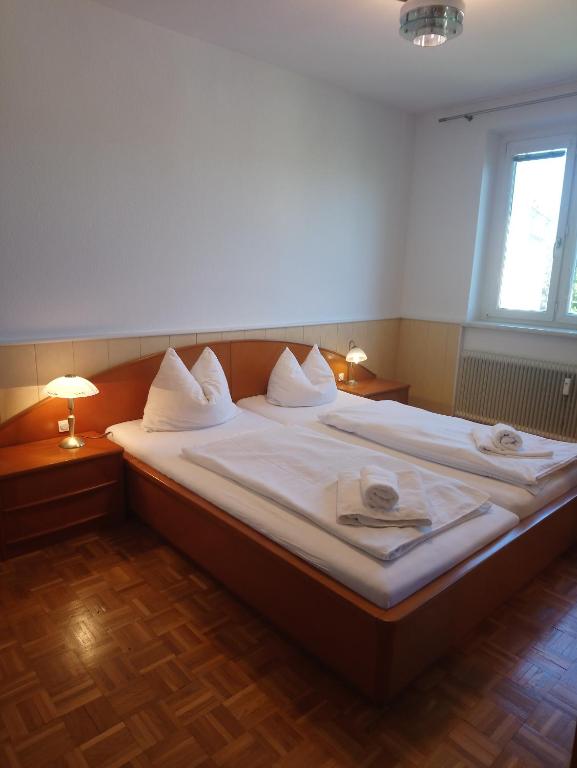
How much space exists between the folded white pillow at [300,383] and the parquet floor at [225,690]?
1562 mm

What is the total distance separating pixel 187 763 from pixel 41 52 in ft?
10.1

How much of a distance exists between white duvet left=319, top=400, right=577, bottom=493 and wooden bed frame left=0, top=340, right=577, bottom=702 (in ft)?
0.60

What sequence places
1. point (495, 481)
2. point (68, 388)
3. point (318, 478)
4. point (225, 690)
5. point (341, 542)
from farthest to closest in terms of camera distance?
point (68, 388)
point (495, 481)
point (318, 478)
point (341, 542)
point (225, 690)

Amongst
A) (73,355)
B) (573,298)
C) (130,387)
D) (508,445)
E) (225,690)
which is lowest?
(225,690)

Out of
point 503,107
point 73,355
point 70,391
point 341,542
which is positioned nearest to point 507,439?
point 341,542

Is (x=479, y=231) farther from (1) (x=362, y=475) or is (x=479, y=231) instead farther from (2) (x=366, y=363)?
(1) (x=362, y=475)

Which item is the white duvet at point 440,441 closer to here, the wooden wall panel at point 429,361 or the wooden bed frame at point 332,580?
the wooden bed frame at point 332,580

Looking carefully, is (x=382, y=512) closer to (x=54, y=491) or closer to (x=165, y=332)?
(x=54, y=491)

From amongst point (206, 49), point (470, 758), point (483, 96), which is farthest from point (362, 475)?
point (483, 96)

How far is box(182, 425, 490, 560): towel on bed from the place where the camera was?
185 centimetres

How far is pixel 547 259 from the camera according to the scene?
403 cm

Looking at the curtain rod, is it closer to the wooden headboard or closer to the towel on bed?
the wooden headboard

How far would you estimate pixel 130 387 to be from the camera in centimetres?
308

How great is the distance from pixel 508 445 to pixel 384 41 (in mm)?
2413
